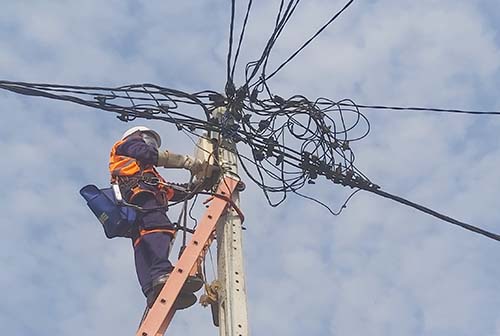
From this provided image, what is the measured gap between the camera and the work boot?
17.3 feet

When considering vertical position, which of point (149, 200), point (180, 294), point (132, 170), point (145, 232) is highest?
point (132, 170)

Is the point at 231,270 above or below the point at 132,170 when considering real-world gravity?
below

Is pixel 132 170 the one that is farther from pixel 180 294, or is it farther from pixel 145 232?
pixel 180 294

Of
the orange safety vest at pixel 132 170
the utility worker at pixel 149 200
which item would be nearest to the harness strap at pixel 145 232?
the utility worker at pixel 149 200

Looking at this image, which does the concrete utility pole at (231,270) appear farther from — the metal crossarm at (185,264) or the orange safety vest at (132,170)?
the orange safety vest at (132,170)

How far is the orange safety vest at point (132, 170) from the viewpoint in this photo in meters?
5.86

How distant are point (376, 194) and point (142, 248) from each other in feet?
5.54

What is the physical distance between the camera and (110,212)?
565 centimetres

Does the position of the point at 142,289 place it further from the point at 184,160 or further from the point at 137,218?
the point at 184,160

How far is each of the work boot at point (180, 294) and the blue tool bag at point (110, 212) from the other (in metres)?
0.45

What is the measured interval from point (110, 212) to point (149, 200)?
276mm

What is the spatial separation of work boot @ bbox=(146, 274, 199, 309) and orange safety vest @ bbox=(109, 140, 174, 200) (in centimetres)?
65

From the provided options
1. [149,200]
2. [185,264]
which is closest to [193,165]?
[149,200]

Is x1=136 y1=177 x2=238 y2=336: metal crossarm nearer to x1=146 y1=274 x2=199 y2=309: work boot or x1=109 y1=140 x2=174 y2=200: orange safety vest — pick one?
x1=146 y1=274 x2=199 y2=309: work boot
